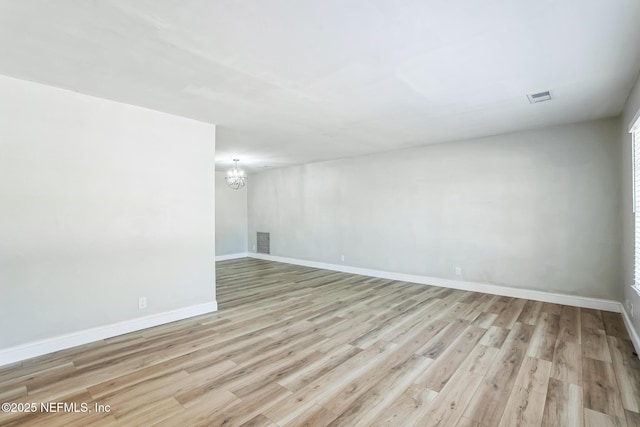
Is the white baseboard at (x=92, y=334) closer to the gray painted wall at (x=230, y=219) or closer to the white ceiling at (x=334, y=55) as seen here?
the white ceiling at (x=334, y=55)

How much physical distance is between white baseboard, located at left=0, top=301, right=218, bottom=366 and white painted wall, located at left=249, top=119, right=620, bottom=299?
12.2 ft

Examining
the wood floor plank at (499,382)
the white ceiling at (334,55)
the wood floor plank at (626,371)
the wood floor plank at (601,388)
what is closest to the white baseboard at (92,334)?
the white ceiling at (334,55)

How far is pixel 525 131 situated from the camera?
4.58 metres

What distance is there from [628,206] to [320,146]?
433 cm

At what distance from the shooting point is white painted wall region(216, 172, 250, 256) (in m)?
8.66

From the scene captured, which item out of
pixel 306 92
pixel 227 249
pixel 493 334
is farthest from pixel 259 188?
pixel 493 334

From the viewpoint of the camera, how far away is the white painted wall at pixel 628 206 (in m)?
2.96

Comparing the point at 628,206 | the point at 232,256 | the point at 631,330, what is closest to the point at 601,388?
the point at 631,330

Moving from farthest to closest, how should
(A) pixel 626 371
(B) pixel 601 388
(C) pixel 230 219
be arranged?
(C) pixel 230 219, (A) pixel 626 371, (B) pixel 601 388

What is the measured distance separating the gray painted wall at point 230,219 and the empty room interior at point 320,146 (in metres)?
3.50

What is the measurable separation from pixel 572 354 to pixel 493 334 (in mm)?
670

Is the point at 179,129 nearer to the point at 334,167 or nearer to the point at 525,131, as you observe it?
the point at 334,167

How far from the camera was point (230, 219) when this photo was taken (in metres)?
8.91

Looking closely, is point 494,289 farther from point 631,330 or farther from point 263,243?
point 263,243
